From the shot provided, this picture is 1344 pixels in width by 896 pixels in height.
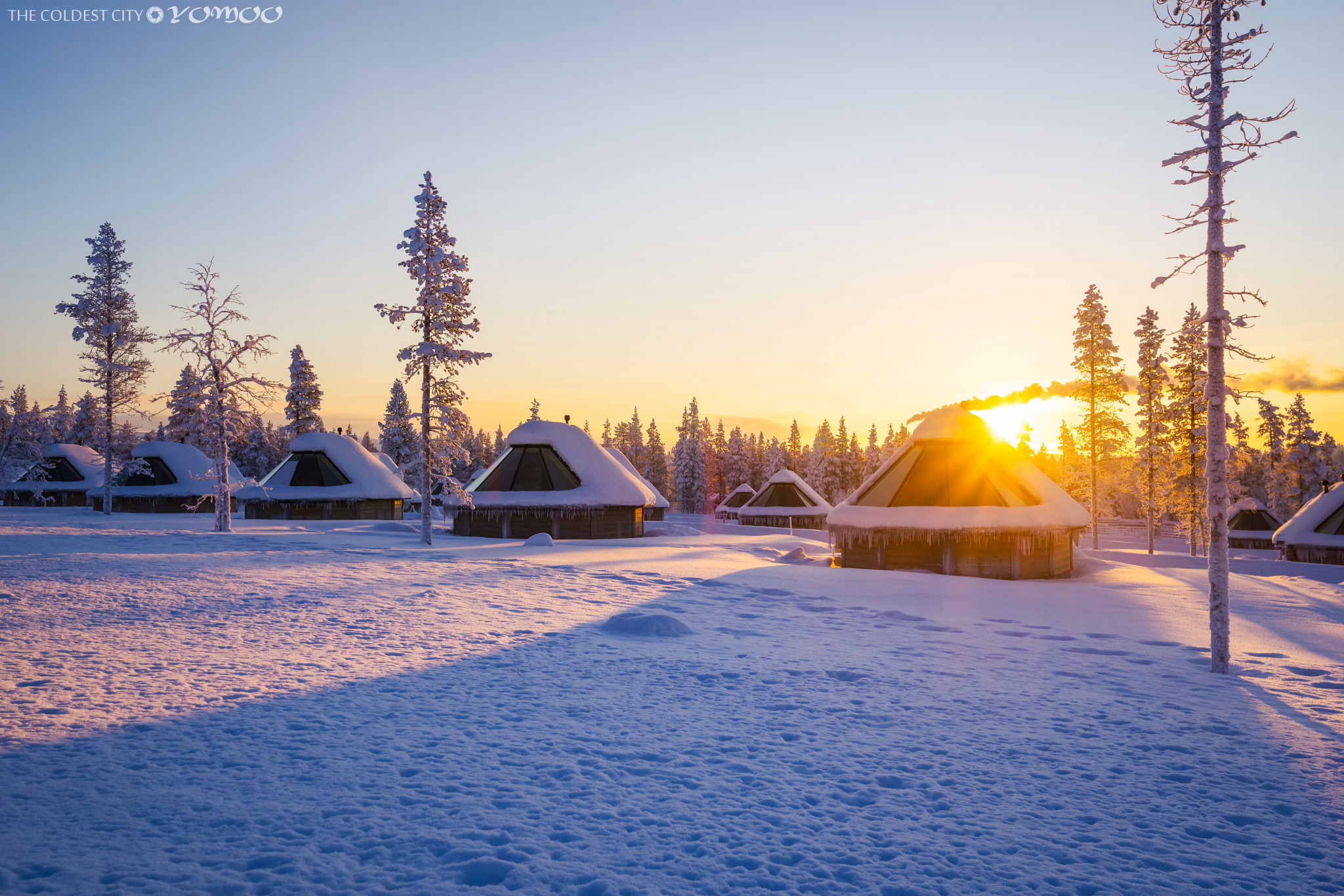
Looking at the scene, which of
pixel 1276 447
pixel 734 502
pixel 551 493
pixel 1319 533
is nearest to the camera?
pixel 551 493

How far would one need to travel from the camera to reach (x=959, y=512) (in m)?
20.3

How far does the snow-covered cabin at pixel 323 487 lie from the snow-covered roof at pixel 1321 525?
44.8 m

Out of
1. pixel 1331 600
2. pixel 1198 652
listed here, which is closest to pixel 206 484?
pixel 1198 652

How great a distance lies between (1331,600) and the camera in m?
16.8

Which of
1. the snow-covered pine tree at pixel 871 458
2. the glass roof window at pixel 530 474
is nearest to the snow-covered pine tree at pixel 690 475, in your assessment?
the snow-covered pine tree at pixel 871 458

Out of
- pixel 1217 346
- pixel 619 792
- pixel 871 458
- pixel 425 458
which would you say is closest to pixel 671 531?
pixel 425 458

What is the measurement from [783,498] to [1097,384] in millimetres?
20971

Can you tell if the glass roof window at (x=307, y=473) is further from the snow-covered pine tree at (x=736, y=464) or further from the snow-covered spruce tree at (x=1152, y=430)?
the snow-covered pine tree at (x=736, y=464)

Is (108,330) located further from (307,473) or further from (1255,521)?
(1255,521)

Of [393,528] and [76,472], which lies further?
[76,472]

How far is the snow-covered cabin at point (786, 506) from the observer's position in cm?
4756

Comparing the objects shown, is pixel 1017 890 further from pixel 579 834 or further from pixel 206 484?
pixel 206 484

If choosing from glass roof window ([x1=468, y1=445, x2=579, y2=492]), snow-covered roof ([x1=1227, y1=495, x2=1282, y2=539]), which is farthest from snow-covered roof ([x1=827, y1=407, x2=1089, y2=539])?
snow-covered roof ([x1=1227, y1=495, x2=1282, y2=539])

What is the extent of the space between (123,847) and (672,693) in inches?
187
